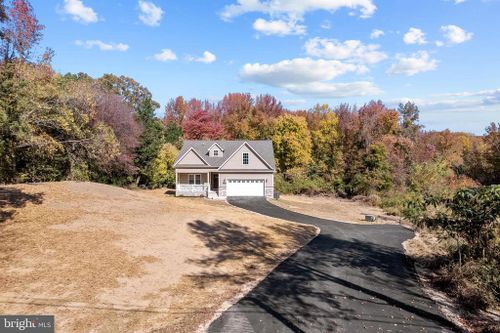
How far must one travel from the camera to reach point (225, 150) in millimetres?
40750

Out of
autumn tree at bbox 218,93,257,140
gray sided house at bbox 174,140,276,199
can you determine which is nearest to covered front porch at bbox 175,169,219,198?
gray sided house at bbox 174,140,276,199

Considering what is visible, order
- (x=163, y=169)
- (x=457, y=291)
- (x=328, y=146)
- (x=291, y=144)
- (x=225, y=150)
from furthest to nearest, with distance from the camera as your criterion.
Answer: (x=328, y=146) < (x=291, y=144) < (x=163, y=169) < (x=225, y=150) < (x=457, y=291)

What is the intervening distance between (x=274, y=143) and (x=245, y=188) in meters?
15.0

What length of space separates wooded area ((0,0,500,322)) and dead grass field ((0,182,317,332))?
323 centimetres

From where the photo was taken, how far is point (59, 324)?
8984mm

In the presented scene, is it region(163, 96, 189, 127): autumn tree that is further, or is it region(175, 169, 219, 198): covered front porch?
region(163, 96, 189, 127): autumn tree

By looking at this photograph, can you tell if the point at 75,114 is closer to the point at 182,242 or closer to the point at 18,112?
the point at 18,112

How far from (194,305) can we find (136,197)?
17.2m

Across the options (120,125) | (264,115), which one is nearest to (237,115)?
(264,115)

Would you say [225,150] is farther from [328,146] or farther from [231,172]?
[328,146]

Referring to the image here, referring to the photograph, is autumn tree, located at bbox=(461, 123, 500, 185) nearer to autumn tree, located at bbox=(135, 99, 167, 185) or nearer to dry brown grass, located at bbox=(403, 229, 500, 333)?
dry brown grass, located at bbox=(403, 229, 500, 333)

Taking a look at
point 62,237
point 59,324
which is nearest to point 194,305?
point 59,324

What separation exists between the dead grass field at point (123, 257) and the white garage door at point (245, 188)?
13489mm

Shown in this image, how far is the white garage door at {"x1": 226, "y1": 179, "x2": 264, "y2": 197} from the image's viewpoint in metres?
37.7
